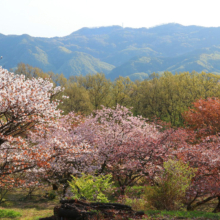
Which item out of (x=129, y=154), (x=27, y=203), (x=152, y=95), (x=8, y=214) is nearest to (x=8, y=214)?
(x=8, y=214)

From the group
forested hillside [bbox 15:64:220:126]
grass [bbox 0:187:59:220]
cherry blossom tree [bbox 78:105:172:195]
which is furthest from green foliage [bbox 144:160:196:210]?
forested hillside [bbox 15:64:220:126]

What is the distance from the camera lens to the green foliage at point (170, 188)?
11750 mm

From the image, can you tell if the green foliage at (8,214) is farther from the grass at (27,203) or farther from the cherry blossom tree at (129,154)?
the cherry blossom tree at (129,154)

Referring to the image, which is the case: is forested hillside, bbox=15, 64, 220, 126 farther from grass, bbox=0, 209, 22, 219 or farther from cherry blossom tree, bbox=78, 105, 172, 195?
grass, bbox=0, 209, 22, 219

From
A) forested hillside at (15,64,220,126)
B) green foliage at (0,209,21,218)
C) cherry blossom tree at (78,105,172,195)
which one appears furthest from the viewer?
forested hillside at (15,64,220,126)

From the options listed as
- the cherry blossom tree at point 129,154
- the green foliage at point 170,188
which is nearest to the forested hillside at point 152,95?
the cherry blossom tree at point 129,154

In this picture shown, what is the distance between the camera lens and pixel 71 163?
1783cm

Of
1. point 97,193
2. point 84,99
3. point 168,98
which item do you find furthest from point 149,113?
point 97,193

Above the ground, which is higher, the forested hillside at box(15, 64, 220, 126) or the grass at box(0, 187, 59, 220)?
the forested hillside at box(15, 64, 220, 126)

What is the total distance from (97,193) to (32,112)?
5433 mm

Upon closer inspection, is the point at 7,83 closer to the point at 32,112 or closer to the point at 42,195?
the point at 32,112

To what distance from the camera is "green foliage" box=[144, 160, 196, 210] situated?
11.8 metres

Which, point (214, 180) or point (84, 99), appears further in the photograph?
point (84, 99)

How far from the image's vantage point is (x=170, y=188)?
11758mm
